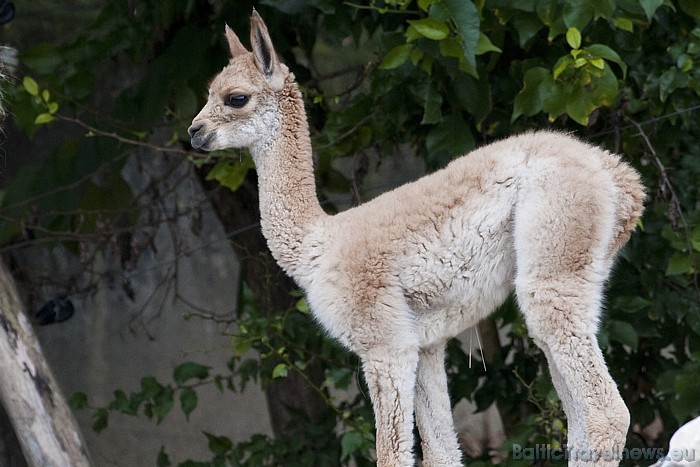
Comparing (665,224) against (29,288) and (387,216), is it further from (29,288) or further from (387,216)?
(29,288)

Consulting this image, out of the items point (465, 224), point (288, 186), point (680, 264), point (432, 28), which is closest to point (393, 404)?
point (465, 224)

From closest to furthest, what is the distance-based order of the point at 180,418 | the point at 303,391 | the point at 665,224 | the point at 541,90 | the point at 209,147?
1. the point at 209,147
2. the point at 541,90
3. the point at 665,224
4. the point at 303,391
5. the point at 180,418

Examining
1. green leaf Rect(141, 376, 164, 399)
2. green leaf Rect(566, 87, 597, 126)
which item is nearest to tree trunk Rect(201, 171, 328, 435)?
green leaf Rect(141, 376, 164, 399)

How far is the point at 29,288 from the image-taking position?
7184 mm

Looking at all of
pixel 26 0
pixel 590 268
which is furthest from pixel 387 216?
pixel 26 0

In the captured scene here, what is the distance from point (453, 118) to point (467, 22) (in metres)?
0.76

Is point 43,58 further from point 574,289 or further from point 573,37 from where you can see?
point 574,289

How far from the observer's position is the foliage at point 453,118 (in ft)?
17.1

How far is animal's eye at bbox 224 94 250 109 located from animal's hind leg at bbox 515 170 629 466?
1174mm

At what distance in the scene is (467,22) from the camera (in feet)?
16.1

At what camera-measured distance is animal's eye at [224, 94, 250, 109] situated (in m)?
4.28

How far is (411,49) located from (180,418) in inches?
194

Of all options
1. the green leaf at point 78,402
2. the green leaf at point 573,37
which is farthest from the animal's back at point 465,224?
the green leaf at point 78,402

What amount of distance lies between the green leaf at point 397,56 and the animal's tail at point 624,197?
1.39 m
